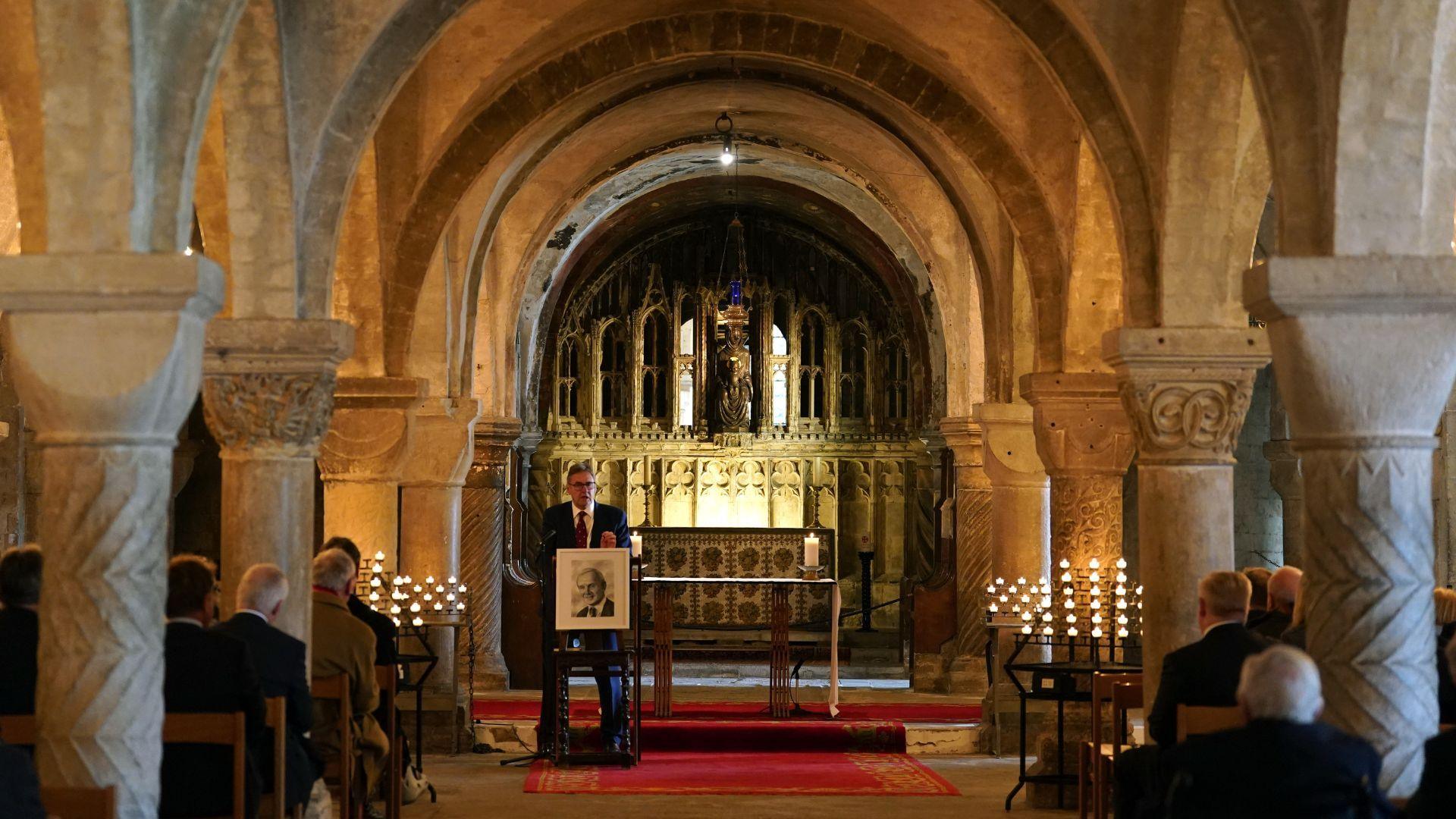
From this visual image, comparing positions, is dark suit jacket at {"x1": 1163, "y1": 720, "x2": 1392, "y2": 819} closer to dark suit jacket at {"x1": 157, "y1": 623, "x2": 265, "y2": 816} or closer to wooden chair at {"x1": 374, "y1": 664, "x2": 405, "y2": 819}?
dark suit jacket at {"x1": 157, "y1": 623, "x2": 265, "y2": 816}

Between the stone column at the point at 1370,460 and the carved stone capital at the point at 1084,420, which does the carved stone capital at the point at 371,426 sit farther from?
the stone column at the point at 1370,460

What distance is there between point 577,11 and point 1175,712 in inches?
298

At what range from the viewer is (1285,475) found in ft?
54.2

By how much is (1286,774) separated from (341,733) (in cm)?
394

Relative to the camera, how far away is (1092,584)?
9.65m

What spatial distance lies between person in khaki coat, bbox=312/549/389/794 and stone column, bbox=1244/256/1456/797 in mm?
3550

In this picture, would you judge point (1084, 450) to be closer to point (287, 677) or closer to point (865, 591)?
point (287, 677)

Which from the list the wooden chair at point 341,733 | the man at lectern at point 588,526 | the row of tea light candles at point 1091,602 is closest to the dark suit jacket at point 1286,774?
the wooden chair at point 341,733

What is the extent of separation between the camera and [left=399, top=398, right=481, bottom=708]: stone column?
13.2 meters

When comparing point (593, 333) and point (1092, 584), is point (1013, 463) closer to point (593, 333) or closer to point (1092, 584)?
point (1092, 584)

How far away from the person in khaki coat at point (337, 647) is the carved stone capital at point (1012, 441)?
23.8 feet

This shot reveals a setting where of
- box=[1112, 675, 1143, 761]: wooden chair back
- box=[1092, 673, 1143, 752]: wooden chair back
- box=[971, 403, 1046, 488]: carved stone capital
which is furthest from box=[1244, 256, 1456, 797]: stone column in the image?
box=[971, 403, 1046, 488]: carved stone capital

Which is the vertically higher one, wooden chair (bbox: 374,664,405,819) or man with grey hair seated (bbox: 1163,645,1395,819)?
man with grey hair seated (bbox: 1163,645,1395,819)

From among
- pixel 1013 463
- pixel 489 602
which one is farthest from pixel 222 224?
pixel 489 602
